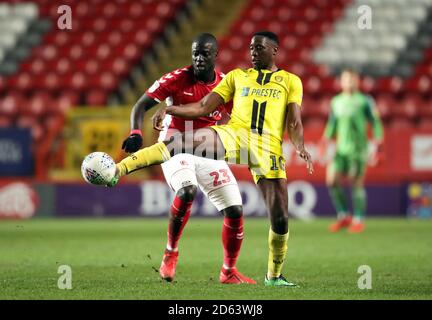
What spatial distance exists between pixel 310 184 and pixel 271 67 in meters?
9.11

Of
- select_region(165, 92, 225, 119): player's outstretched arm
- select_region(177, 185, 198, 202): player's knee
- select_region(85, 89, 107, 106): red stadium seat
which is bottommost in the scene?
select_region(177, 185, 198, 202): player's knee

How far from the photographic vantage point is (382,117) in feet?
59.2

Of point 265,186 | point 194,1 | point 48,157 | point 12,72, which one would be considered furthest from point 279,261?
point 194,1

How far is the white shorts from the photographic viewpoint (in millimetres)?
7363

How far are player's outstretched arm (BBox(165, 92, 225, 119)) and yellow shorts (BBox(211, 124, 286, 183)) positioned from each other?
0.20 metres

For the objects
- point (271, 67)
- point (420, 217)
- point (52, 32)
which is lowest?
point (420, 217)

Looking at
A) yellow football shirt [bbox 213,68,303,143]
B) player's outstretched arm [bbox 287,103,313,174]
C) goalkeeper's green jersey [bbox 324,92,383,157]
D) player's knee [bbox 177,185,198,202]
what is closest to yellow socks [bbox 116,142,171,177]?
player's knee [bbox 177,185,198,202]

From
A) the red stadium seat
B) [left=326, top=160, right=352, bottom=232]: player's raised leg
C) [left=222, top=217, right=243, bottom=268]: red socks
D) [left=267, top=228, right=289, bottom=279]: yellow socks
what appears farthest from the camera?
the red stadium seat

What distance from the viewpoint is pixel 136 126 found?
24.3 feet

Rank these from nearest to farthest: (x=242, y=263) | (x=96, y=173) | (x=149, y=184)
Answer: (x=96, y=173), (x=242, y=263), (x=149, y=184)

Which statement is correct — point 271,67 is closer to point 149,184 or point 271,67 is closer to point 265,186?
point 265,186

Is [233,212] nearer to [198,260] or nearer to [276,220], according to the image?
[276,220]

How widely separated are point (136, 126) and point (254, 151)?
42.0 inches

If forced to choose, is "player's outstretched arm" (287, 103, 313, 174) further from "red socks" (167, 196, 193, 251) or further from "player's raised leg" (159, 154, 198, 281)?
"red socks" (167, 196, 193, 251)
